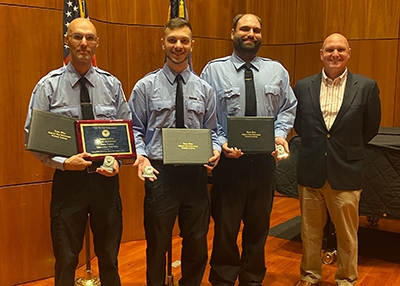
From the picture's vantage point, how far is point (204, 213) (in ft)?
8.23

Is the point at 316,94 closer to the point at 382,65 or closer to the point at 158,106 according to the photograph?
the point at 158,106

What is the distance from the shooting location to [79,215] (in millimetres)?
2234

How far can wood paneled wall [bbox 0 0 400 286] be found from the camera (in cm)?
295

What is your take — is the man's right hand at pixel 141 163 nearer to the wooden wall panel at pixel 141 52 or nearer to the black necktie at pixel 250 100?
the black necktie at pixel 250 100

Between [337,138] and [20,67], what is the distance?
216 cm

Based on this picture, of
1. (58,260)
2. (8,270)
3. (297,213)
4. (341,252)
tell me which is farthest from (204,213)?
(297,213)

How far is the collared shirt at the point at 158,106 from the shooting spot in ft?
7.98

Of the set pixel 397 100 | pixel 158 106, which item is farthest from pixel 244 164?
pixel 397 100

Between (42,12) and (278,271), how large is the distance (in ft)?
8.46

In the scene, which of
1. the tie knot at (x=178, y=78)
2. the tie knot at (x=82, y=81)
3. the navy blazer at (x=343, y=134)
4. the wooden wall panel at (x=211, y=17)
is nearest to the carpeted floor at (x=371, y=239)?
the navy blazer at (x=343, y=134)

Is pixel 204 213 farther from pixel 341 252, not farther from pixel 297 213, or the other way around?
pixel 297 213

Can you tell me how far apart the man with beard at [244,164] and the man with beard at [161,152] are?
17 centimetres

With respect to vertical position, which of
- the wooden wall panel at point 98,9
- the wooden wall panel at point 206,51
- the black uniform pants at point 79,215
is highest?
the wooden wall panel at point 98,9

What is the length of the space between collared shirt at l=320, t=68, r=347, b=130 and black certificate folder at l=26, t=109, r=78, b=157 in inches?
62.1
